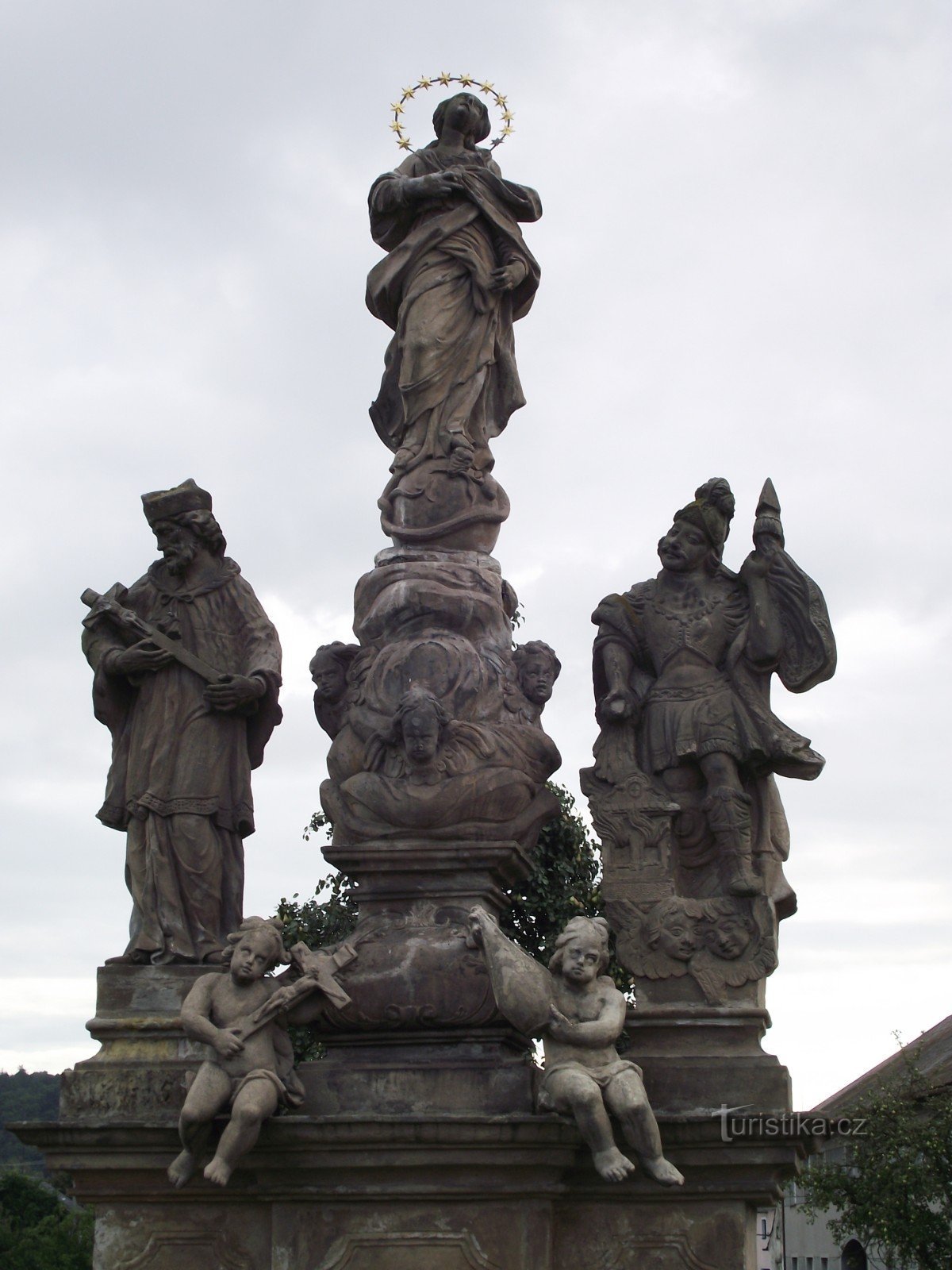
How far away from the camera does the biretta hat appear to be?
993 centimetres

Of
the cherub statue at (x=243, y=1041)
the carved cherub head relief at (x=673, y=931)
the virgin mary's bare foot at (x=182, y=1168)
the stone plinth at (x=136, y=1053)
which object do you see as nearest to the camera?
the cherub statue at (x=243, y=1041)

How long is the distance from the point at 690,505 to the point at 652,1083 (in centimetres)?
309

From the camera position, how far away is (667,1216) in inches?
330

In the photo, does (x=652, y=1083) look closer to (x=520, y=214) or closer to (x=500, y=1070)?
(x=500, y=1070)

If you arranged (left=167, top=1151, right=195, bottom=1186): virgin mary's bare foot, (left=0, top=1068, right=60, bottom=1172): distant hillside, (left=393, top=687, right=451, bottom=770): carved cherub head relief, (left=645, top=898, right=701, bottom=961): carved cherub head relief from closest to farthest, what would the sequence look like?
1. (left=167, top=1151, right=195, bottom=1186): virgin mary's bare foot
2. (left=645, top=898, right=701, bottom=961): carved cherub head relief
3. (left=393, top=687, right=451, bottom=770): carved cherub head relief
4. (left=0, top=1068, right=60, bottom=1172): distant hillside

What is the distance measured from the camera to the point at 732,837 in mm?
9062

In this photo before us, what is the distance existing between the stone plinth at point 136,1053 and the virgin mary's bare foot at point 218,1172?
34.2 inches

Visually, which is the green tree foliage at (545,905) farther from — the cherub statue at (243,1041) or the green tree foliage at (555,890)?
the cherub statue at (243,1041)

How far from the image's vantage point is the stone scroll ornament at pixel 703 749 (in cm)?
894

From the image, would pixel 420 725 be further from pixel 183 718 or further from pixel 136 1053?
pixel 136 1053

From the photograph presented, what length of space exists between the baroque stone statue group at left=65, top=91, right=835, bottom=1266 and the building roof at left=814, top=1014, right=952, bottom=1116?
67.8ft

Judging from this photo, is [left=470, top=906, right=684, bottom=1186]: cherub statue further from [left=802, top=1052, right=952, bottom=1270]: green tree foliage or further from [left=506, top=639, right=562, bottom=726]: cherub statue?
[left=802, top=1052, right=952, bottom=1270]: green tree foliage

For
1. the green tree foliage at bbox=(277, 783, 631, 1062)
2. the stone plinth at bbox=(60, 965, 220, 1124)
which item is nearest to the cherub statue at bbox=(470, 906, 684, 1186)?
the stone plinth at bbox=(60, 965, 220, 1124)

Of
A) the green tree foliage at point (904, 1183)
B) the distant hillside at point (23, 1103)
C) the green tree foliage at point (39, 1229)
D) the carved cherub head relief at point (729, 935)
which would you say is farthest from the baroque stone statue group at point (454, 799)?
the distant hillside at point (23, 1103)
